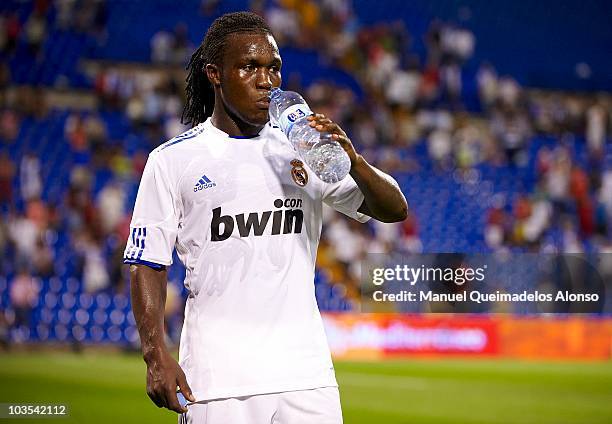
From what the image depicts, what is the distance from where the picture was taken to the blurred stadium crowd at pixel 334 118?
12.5m

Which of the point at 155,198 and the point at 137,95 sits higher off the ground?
the point at 137,95

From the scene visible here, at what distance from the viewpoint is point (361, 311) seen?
482 inches

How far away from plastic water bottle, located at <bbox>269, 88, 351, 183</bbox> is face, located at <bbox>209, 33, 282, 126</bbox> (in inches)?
3.3

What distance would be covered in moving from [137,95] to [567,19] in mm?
7406

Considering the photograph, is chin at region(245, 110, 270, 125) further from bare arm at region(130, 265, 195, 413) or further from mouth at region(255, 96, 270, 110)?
bare arm at region(130, 265, 195, 413)

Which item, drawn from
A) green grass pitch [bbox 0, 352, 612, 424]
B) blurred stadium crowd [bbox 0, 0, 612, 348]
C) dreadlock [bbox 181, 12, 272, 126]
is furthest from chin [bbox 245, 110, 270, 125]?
blurred stadium crowd [bbox 0, 0, 612, 348]

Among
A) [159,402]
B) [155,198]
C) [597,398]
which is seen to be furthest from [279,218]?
[597,398]

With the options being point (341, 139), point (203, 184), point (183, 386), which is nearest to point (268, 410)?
point (183, 386)

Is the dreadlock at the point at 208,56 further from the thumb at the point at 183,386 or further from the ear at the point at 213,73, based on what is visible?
the thumb at the point at 183,386

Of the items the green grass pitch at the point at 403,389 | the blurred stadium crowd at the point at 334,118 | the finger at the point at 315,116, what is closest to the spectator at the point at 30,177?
the blurred stadium crowd at the point at 334,118

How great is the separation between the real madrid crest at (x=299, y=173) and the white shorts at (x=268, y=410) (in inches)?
24.2

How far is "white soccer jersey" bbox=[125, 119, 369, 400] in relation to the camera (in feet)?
8.91

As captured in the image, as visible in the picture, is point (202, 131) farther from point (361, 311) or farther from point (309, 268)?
point (361, 311)

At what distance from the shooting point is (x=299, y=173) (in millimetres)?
2877
